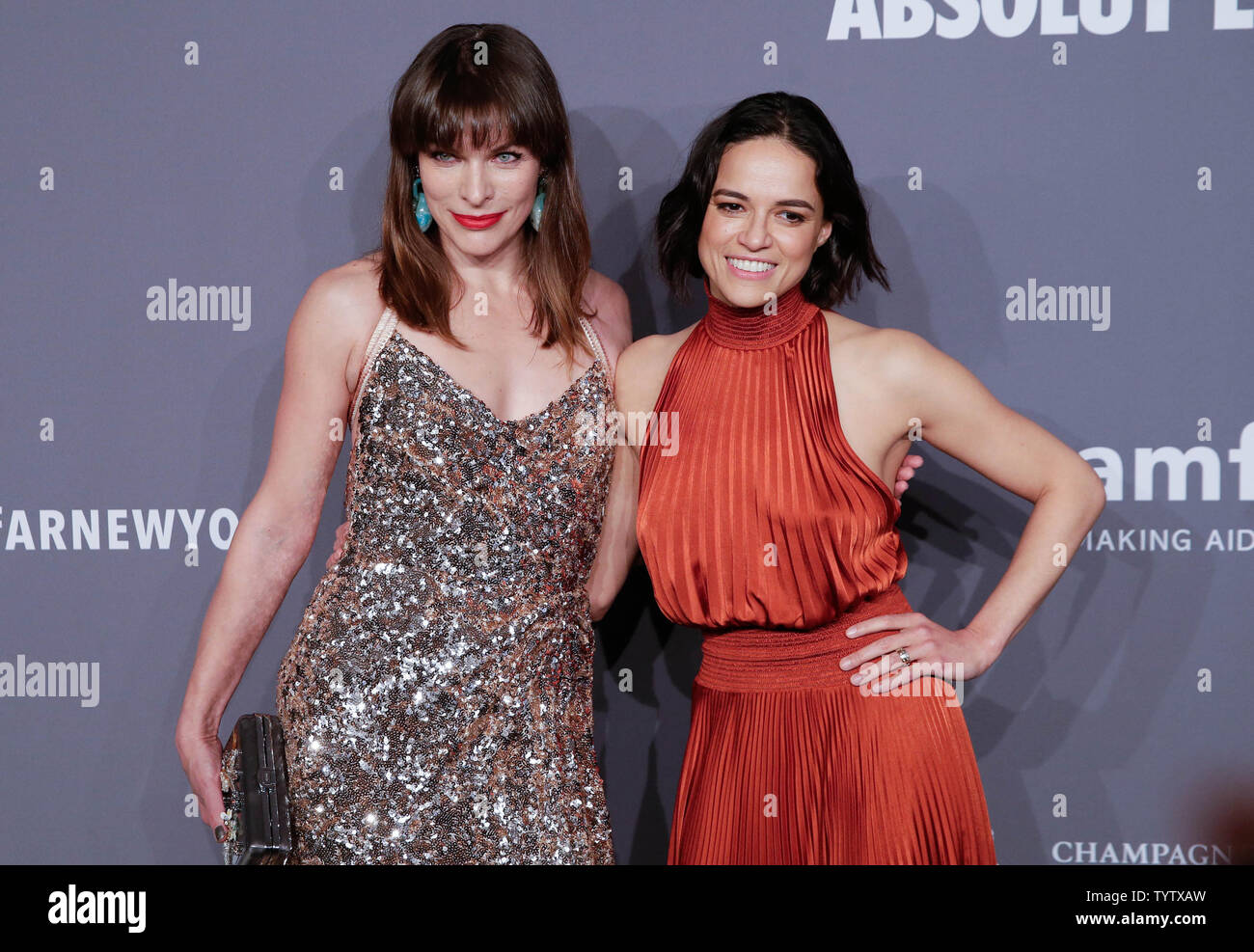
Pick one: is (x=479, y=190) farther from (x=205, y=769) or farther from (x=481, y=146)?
(x=205, y=769)

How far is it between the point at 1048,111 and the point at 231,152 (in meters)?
1.81

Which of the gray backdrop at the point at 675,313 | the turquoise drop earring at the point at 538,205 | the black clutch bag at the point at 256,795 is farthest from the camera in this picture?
the gray backdrop at the point at 675,313

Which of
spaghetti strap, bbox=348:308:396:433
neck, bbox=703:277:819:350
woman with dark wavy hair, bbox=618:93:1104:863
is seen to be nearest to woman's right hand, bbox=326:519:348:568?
spaghetti strap, bbox=348:308:396:433

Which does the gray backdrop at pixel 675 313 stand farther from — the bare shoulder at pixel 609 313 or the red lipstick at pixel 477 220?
the red lipstick at pixel 477 220

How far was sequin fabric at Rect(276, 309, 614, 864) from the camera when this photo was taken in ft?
6.51

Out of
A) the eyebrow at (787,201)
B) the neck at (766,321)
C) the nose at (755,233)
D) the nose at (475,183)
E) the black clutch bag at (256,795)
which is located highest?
the nose at (475,183)

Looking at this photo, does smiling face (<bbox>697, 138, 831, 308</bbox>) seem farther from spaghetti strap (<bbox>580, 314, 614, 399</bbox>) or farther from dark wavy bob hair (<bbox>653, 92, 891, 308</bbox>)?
spaghetti strap (<bbox>580, 314, 614, 399</bbox>)

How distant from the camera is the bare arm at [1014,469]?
6.69 feet

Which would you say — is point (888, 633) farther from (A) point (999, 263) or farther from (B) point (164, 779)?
(B) point (164, 779)

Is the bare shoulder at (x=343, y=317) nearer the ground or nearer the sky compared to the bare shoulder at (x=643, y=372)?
nearer the sky

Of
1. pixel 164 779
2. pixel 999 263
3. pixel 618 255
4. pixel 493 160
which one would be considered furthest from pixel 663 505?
pixel 164 779

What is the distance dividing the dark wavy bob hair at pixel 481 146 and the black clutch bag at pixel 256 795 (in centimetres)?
73

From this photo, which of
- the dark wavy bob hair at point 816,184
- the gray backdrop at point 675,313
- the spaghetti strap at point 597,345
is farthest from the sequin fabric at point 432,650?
the gray backdrop at point 675,313

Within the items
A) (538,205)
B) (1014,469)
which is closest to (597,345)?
(538,205)
